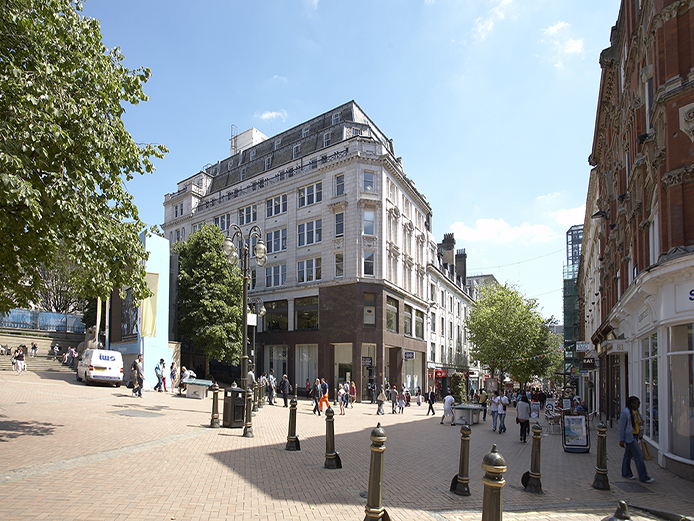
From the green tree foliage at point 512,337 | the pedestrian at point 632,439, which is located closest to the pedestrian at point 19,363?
the pedestrian at point 632,439

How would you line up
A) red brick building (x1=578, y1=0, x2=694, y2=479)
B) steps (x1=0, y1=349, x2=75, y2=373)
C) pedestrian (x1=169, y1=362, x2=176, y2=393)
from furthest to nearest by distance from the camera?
steps (x1=0, y1=349, x2=75, y2=373), pedestrian (x1=169, y1=362, x2=176, y2=393), red brick building (x1=578, y1=0, x2=694, y2=479)

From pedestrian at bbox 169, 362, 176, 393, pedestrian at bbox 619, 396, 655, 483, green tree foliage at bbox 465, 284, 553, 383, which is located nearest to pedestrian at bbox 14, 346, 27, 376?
pedestrian at bbox 169, 362, 176, 393

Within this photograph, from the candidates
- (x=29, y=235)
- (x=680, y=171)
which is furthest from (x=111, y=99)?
(x=680, y=171)

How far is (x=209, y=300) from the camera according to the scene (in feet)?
119

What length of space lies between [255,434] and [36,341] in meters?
38.5

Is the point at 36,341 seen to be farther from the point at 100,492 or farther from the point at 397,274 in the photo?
the point at 100,492

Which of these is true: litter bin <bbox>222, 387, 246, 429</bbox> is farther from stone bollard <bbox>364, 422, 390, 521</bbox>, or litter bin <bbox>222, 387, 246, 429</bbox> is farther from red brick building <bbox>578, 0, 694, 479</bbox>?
red brick building <bbox>578, 0, 694, 479</bbox>

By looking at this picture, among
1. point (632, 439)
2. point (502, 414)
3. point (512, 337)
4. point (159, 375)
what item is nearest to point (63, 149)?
point (632, 439)

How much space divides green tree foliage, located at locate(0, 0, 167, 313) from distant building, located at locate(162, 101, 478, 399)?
86.6 ft

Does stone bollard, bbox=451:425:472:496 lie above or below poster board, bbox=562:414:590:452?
above

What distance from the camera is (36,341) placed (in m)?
43.3

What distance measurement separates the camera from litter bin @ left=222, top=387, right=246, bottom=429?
14.9m

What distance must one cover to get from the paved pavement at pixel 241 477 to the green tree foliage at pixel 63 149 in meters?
3.79

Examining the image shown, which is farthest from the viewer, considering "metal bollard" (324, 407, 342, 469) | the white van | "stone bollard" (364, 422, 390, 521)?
the white van
